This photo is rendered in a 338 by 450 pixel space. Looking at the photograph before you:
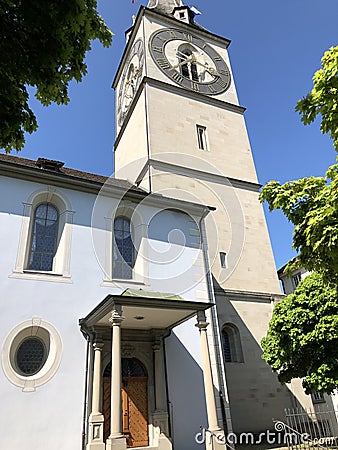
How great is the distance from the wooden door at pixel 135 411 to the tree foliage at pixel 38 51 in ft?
27.0

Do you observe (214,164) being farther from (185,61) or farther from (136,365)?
(136,365)

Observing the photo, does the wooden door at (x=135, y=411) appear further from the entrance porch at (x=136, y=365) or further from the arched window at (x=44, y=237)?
the arched window at (x=44, y=237)

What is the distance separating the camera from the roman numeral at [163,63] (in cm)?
2341

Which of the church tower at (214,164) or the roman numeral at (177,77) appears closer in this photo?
the church tower at (214,164)

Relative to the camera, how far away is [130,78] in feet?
86.7

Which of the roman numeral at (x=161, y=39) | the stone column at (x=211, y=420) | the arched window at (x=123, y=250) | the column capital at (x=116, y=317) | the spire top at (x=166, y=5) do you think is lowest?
the stone column at (x=211, y=420)

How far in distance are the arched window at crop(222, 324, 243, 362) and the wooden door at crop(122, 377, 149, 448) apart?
589cm

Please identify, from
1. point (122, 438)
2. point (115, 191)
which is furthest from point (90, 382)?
point (115, 191)

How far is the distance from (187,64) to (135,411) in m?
22.9

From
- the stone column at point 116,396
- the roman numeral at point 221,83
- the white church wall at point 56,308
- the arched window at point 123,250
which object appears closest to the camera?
the stone column at point 116,396

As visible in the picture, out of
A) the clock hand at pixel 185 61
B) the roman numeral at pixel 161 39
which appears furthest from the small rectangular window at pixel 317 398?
the roman numeral at pixel 161 39

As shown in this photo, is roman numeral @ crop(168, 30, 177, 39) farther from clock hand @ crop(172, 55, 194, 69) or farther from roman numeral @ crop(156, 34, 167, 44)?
clock hand @ crop(172, 55, 194, 69)

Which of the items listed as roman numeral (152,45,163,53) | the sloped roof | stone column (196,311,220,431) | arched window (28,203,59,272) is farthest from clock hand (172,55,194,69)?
stone column (196,311,220,431)
